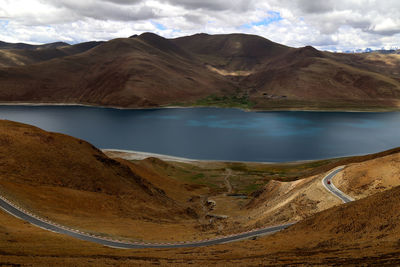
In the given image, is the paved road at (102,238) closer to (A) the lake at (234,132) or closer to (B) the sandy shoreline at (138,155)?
(B) the sandy shoreline at (138,155)

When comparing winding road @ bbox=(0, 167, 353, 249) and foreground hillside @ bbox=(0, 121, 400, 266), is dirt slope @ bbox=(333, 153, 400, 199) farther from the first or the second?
winding road @ bbox=(0, 167, 353, 249)

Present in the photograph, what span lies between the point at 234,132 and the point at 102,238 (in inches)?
4427

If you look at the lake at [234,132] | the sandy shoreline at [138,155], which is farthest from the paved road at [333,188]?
the sandy shoreline at [138,155]

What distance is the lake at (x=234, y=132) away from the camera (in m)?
111

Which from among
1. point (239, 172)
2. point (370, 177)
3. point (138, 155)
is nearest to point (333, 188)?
point (370, 177)

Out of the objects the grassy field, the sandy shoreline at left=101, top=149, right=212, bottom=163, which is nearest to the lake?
the sandy shoreline at left=101, top=149, right=212, bottom=163

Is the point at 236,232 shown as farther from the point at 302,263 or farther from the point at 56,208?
the point at 56,208

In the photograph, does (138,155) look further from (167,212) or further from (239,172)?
(167,212)

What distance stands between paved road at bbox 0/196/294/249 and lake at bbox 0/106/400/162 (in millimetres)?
67051

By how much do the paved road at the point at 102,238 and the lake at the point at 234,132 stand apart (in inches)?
2640

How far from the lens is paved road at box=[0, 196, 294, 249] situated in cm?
3169

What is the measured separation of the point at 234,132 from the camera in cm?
A: 14100

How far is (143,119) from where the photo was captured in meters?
175

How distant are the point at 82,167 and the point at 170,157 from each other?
53237mm
